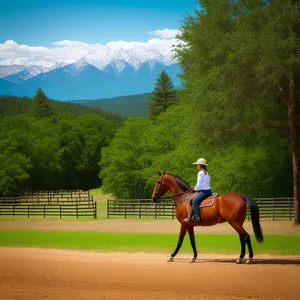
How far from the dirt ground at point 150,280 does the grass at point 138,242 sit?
424 centimetres

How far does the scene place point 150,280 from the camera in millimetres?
11414

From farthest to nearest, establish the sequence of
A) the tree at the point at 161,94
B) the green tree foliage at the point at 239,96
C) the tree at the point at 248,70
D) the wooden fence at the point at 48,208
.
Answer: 1. the tree at the point at 161,94
2. the wooden fence at the point at 48,208
3. the green tree foliage at the point at 239,96
4. the tree at the point at 248,70

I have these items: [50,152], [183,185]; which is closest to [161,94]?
[50,152]

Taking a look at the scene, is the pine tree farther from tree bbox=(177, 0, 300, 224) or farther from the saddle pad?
the saddle pad

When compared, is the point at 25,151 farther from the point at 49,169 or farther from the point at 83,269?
the point at 83,269

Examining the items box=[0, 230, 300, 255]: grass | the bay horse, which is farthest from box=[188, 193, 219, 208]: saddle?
box=[0, 230, 300, 255]: grass

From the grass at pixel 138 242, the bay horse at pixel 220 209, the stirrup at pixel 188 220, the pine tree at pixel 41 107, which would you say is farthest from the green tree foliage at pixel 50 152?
the stirrup at pixel 188 220

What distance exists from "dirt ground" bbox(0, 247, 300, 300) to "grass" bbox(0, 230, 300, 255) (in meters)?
4.24

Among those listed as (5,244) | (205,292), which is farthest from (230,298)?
(5,244)

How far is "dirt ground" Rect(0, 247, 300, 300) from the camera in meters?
10.2

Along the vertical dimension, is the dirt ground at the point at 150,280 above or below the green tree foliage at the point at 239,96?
below

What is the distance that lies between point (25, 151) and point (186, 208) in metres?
66.7

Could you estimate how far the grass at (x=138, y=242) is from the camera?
1848 centimetres

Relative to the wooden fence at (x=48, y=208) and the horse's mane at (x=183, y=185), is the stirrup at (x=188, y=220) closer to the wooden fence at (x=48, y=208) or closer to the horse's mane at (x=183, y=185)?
the horse's mane at (x=183, y=185)
